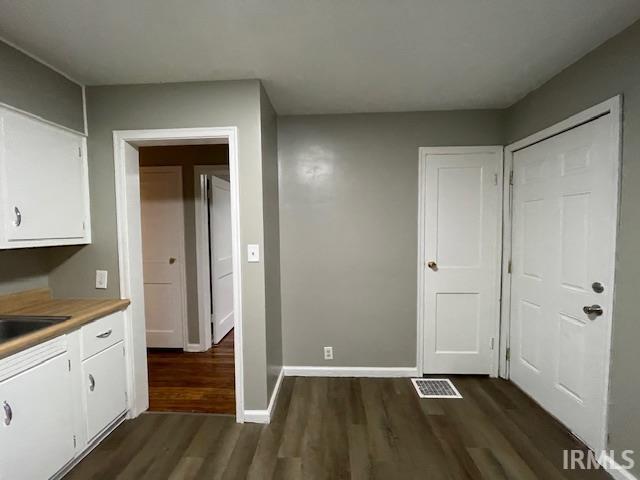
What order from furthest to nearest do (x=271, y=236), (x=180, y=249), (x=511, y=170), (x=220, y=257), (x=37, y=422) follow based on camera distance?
(x=220, y=257), (x=180, y=249), (x=511, y=170), (x=271, y=236), (x=37, y=422)

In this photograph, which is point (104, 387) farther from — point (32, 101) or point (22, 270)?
point (32, 101)

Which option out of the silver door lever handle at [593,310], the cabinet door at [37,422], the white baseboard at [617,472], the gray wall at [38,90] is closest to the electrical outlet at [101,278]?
the cabinet door at [37,422]

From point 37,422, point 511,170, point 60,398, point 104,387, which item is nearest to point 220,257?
point 104,387

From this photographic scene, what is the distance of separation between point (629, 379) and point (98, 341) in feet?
9.99

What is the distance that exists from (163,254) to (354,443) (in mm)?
2673

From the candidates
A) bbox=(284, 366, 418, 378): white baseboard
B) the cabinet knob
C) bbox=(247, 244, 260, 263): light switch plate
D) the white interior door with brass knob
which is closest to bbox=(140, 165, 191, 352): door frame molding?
the white interior door with brass knob

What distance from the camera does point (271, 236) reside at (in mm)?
2324

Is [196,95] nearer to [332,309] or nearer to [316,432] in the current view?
[332,309]

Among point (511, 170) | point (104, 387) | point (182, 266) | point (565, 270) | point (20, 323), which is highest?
point (511, 170)

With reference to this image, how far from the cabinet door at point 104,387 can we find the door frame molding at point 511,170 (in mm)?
3031


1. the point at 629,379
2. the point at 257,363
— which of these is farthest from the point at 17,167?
the point at 629,379

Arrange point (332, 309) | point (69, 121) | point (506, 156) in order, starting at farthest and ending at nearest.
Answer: point (332, 309)
point (506, 156)
point (69, 121)

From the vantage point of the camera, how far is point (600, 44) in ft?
5.35

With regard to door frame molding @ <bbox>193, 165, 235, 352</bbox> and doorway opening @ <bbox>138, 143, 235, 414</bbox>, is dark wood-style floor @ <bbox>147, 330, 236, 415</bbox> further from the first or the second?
door frame molding @ <bbox>193, 165, 235, 352</bbox>
